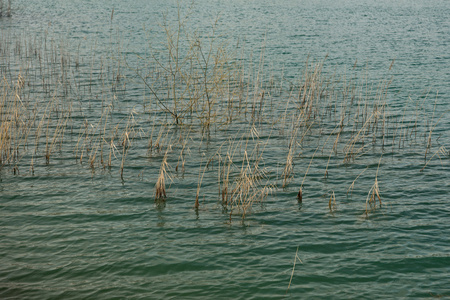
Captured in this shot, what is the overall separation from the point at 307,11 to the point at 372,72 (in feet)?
91.3

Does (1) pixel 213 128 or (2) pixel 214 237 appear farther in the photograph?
(1) pixel 213 128

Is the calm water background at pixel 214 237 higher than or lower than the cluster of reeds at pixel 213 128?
lower

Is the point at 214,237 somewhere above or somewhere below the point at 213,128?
below

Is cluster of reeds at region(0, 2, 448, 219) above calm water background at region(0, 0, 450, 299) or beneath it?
above

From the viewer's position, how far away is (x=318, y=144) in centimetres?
1250

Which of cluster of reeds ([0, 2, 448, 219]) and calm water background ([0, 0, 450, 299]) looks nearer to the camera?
calm water background ([0, 0, 450, 299])

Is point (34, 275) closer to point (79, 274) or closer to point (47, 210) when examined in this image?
point (79, 274)

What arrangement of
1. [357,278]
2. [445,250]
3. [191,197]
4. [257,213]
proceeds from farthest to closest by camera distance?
[191,197], [257,213], [445,250], [357,278]

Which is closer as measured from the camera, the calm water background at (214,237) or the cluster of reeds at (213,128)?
the calm water background at (214,237)

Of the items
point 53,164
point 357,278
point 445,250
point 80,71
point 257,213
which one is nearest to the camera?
point 357,278

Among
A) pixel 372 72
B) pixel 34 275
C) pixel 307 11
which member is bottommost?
pixel 34 275

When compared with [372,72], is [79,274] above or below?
below

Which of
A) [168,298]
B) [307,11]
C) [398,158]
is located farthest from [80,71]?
[307,11]

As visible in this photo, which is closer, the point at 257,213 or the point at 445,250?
the point at 445,250
